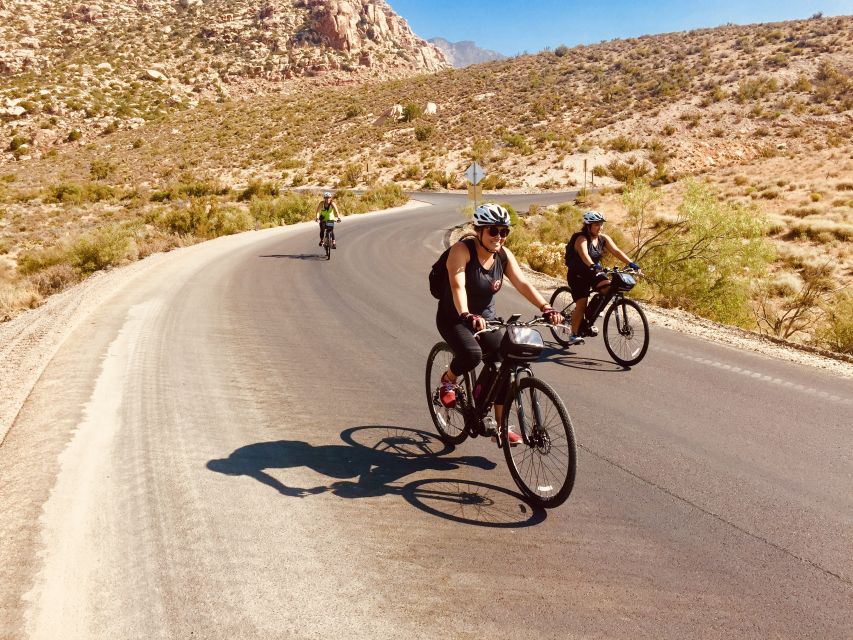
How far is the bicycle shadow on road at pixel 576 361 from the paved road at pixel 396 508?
0.19 metres

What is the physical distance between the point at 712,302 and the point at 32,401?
11561mm

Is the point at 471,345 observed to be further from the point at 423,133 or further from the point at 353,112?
the point at 353,112

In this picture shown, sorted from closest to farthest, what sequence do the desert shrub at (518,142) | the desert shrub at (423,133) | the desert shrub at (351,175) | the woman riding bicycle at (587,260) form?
the woman riding bicycle at (587,260) < the desert shrub at (351,175) < the desert shrub at (518,142) < the desert shrub at (423,133)

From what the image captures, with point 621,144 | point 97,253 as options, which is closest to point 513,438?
point 97,253

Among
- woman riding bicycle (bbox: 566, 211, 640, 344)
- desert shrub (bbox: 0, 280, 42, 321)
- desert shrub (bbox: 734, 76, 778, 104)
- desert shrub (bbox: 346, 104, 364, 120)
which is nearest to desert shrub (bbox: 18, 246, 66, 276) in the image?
desert shrub (bbox: 0, 280, 42, 321)

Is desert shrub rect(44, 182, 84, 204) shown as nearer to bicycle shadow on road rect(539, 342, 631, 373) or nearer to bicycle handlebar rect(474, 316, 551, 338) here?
bicycle shadow on road rect(539, 342, 631, 373)

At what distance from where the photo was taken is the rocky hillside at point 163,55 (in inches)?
2596

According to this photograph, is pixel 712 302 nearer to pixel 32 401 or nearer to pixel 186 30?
pixel 32 401

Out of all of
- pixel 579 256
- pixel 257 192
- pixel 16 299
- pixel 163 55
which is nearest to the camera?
pixel 579 256

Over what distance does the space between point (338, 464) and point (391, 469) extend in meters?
0.46

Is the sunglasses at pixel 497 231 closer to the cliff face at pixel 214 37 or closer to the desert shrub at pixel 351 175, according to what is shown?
the desert shrub at pixel 351 175

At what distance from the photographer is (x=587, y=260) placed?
25.4ft

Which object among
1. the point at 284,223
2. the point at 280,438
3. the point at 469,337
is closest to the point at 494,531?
the point at 469,337

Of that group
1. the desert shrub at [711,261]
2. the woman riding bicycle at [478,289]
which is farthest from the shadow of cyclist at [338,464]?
the desert shrub at [711,261]
